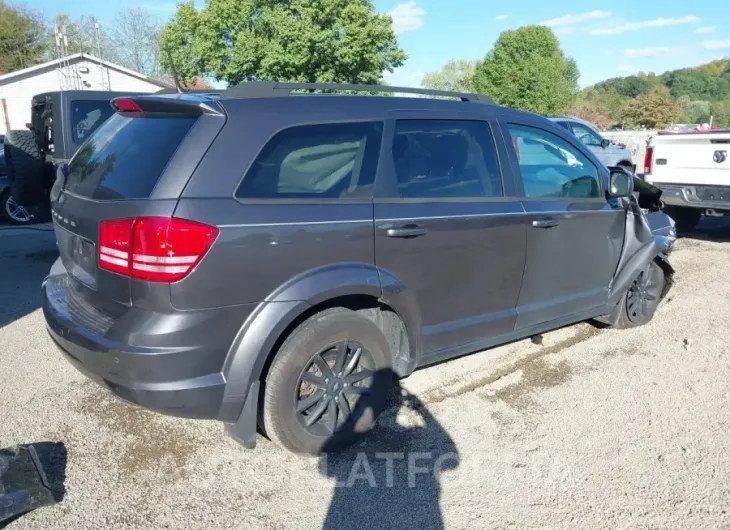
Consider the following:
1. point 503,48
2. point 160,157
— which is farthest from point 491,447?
point 503,48

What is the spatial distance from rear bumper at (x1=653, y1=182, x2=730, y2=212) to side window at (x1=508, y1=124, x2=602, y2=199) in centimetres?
439

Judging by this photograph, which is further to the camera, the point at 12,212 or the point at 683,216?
the point at 12,212

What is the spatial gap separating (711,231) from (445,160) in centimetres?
808

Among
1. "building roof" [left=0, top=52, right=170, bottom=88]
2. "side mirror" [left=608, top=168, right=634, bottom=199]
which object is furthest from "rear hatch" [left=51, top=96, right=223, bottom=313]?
"building roof" [left=0, top=52, right=170, bottom=88]

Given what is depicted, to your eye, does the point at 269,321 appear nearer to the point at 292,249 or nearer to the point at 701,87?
the point at 292,249

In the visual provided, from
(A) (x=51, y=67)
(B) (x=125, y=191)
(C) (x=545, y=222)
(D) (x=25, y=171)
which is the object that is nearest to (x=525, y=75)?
(A) (x=51, y=67)

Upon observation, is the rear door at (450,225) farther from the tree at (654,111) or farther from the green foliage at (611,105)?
the green foliage at (611,105)

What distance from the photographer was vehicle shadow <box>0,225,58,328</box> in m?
5.39

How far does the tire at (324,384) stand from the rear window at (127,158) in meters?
1.00

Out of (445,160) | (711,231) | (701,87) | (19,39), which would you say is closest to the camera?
(445,160)

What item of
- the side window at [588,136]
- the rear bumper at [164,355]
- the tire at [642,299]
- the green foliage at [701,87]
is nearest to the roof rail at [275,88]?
the rear bumper at [164,355]

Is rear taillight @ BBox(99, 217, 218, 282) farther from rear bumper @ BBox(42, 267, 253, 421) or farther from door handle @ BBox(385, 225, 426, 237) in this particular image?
door handle @ BBox(385, 225, 426, 237)

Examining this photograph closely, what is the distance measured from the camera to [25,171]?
21.8 feet

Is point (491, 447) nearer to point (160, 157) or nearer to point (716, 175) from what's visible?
point (160, 157)
